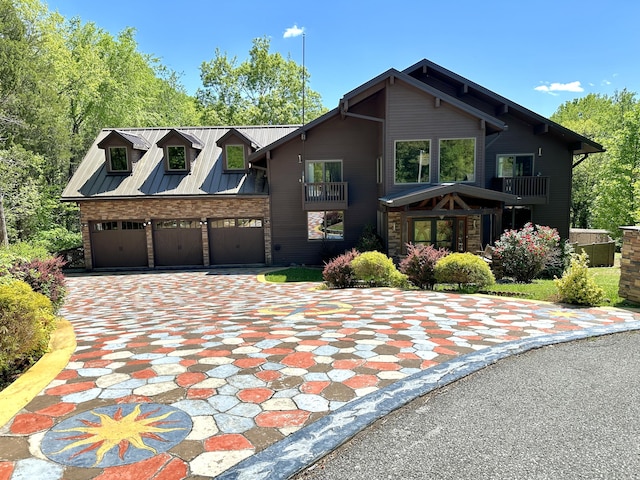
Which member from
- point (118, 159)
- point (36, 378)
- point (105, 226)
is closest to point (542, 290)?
point (36, 378)

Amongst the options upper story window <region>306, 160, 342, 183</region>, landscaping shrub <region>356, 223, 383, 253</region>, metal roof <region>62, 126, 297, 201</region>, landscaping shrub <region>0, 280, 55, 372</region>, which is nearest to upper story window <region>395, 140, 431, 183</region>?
landscaping shrub <region>356, 223, 383, 253</region>

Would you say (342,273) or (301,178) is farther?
(301,178)

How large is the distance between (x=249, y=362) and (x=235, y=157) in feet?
55.2

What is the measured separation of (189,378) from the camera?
4.54 meters

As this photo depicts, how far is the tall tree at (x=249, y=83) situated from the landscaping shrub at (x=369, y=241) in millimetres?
22458

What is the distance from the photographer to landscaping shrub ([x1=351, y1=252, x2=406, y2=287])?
480 inches

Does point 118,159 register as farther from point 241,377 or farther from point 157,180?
point 241,377

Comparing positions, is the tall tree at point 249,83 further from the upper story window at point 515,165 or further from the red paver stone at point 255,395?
the red paver stone at point 255,395

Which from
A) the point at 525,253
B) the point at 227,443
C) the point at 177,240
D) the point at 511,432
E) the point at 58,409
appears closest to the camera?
the point at 227,443

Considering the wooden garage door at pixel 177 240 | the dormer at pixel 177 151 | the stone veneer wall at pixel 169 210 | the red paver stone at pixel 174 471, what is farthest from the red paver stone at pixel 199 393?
the dormer at pixel 177 151

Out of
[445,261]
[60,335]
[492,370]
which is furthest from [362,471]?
[445,261]

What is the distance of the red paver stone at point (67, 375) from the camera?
15.3ft

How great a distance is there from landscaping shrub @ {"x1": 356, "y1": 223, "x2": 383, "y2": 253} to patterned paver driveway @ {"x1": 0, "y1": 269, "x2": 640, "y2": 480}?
26.9ft

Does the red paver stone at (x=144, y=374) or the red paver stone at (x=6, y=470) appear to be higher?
the red paver stone at (x=6, y=470)
